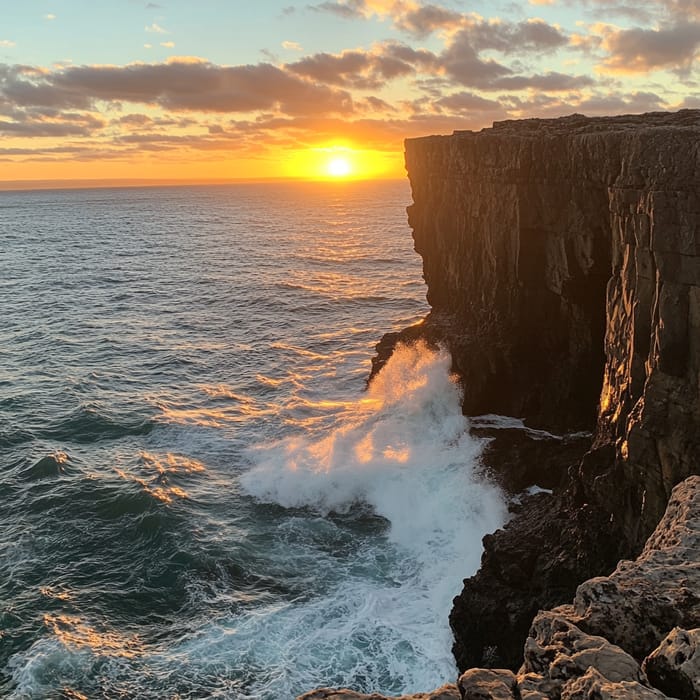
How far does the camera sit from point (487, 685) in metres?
7.64

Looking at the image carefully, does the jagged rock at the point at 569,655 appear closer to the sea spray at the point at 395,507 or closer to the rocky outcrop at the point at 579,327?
the rocky outcrop at the point at 579,327

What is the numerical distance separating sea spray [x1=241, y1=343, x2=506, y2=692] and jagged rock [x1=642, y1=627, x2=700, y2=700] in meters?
12.3

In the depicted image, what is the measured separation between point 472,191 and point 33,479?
24.5 m

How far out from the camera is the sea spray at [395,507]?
65.1ft

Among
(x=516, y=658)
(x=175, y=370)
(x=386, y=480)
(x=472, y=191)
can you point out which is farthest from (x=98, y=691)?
(x=175, y=370)

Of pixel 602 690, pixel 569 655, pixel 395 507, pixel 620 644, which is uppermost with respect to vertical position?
pixel 602 690

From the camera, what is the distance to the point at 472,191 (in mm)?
32938

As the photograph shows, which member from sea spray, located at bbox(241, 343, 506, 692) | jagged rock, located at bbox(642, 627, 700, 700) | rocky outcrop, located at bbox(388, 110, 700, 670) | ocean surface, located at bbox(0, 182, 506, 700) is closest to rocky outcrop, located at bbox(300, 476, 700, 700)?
jagged rock, located at bbox(642, 627, 700, 700)

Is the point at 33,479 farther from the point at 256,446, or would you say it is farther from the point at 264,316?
the point at 264,316

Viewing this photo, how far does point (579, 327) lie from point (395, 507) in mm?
10300

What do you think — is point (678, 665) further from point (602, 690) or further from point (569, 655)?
point (569, 655)

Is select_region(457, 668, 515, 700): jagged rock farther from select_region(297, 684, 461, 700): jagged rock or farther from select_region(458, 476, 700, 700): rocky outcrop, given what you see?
select_region(297, 684, 461, 700): jagged rock

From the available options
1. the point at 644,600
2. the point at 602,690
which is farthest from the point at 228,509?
the point at 602,690

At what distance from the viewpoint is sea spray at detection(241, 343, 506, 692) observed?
1983 centimetres
